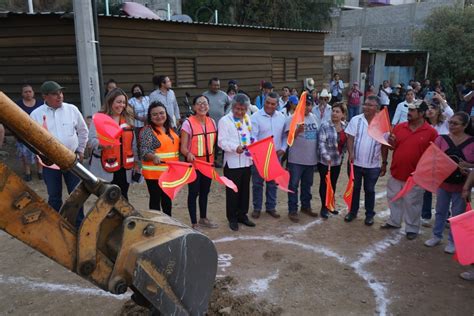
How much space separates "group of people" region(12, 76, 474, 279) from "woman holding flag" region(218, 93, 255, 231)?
0.05 ft

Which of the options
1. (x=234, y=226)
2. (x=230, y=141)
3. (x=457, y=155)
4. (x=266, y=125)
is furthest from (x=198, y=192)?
(x=457, y=155)

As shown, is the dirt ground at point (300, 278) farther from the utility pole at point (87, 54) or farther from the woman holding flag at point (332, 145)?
the utility pole at point (87, 54)

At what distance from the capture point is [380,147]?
5.95m

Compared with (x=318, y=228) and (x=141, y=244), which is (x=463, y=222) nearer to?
(x=318, y=228)

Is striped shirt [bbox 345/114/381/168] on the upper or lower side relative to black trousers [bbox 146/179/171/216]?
upper

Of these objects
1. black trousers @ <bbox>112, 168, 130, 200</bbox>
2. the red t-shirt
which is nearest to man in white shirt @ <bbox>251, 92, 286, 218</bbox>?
the red t-shirt

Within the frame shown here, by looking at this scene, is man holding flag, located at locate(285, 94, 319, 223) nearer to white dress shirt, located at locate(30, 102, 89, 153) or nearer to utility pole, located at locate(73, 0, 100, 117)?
white dress shirt, located at locate(30, 102, 89, 153)

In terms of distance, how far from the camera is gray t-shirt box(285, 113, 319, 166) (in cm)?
625

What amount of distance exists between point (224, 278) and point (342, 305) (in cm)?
129

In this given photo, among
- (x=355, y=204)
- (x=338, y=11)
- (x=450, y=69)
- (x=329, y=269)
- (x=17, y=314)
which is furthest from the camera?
(x=338, y=11)

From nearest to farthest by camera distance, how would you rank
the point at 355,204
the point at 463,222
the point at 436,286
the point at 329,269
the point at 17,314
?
the point at 17,314
the point at 463,222
the point at 436,286
the point at 329,269
the point at 355,204

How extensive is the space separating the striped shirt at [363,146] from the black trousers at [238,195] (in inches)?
65.3

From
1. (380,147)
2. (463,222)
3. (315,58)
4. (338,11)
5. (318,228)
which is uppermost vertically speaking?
(338,11)

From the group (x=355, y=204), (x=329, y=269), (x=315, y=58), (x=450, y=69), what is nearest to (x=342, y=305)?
(x=329, y=269)
